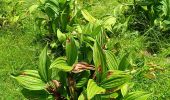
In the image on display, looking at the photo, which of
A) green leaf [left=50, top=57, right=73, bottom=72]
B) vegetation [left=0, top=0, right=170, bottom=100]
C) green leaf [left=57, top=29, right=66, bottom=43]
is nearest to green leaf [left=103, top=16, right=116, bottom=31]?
vegetation [left=0, top=0, right=170, bottom=100]

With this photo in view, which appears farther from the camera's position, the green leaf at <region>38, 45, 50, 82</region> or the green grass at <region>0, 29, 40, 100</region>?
the green grass at <region>0, 29, 40, 100</region>

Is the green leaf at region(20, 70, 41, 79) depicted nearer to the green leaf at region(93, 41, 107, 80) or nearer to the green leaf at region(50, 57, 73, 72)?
the green leaf at region(50, 57, 73, 72)

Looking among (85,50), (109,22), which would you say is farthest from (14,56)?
(85,50)

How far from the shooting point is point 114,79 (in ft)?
10.7

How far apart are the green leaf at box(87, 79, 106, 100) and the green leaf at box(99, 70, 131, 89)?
0.07m

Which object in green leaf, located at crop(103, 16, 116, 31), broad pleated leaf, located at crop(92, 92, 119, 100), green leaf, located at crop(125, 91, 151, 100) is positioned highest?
green leaf, located at crop(103, 16, 116, 31)

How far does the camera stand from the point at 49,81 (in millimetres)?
3445

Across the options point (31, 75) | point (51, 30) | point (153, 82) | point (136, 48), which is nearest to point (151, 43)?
point (136, 48)

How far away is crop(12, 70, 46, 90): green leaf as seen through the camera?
3.38m

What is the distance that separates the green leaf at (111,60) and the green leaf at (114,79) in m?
0.11

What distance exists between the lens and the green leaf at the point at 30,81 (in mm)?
3385

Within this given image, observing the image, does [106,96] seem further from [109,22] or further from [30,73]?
[109,22]

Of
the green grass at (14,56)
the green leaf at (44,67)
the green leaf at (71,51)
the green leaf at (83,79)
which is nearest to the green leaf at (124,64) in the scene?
the green leaf at (83,79)

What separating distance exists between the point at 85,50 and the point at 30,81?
59 cm
